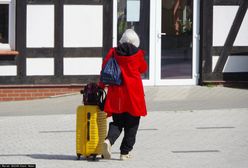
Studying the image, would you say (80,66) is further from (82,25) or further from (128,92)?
(128,92)

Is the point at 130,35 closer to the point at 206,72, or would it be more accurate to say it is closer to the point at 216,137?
the point at 216,137

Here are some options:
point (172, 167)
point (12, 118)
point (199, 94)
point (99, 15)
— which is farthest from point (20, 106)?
point (172, 167)

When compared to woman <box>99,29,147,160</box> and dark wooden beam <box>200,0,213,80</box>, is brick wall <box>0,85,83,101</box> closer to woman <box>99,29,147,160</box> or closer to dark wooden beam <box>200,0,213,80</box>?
dark wooden beam <box>200,0,213,80</box>

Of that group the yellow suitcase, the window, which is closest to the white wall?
the window

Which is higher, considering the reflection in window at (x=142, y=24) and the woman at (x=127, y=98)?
the reflection in window at (x=142, y=24)

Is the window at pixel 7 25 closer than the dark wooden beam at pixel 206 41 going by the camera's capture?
Yes

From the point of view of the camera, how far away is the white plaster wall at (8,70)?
51.5 ft

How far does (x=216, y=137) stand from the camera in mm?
12023

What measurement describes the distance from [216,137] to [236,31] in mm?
5315

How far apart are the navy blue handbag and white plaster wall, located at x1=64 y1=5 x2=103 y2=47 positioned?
5764mm

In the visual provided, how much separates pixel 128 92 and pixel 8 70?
600 cm

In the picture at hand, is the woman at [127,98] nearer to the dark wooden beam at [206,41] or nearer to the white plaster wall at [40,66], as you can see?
the white plaster wall at [40,66]

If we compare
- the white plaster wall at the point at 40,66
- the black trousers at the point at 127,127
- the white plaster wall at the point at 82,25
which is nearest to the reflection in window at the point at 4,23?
the white plaster wall at the point at 40,66

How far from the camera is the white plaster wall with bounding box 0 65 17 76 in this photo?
618 inches
